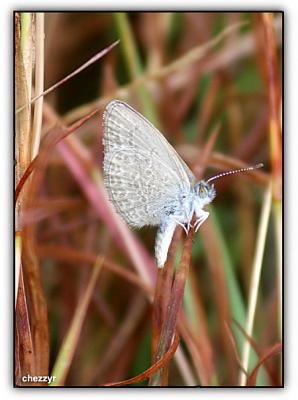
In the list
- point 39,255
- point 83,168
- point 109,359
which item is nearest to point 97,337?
point 109,359

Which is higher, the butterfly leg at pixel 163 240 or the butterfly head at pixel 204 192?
the butterfly head at pixel 204 192

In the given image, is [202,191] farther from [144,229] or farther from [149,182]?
[144,229]

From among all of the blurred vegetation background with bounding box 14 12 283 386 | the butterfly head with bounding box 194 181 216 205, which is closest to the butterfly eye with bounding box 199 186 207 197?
the butterfly head with bounding box 194 181 216 205

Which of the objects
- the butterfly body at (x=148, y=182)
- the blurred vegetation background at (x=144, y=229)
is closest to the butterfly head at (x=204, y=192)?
the butterfly body at (x=148, y=182)

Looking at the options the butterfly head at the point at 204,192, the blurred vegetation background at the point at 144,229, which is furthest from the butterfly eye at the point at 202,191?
the blurred vegetation background at the point at 144,229

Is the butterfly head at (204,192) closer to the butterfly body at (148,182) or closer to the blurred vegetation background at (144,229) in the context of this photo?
the butterfly body at (148,182)

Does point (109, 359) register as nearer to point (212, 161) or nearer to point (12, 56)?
point (212, 161)
